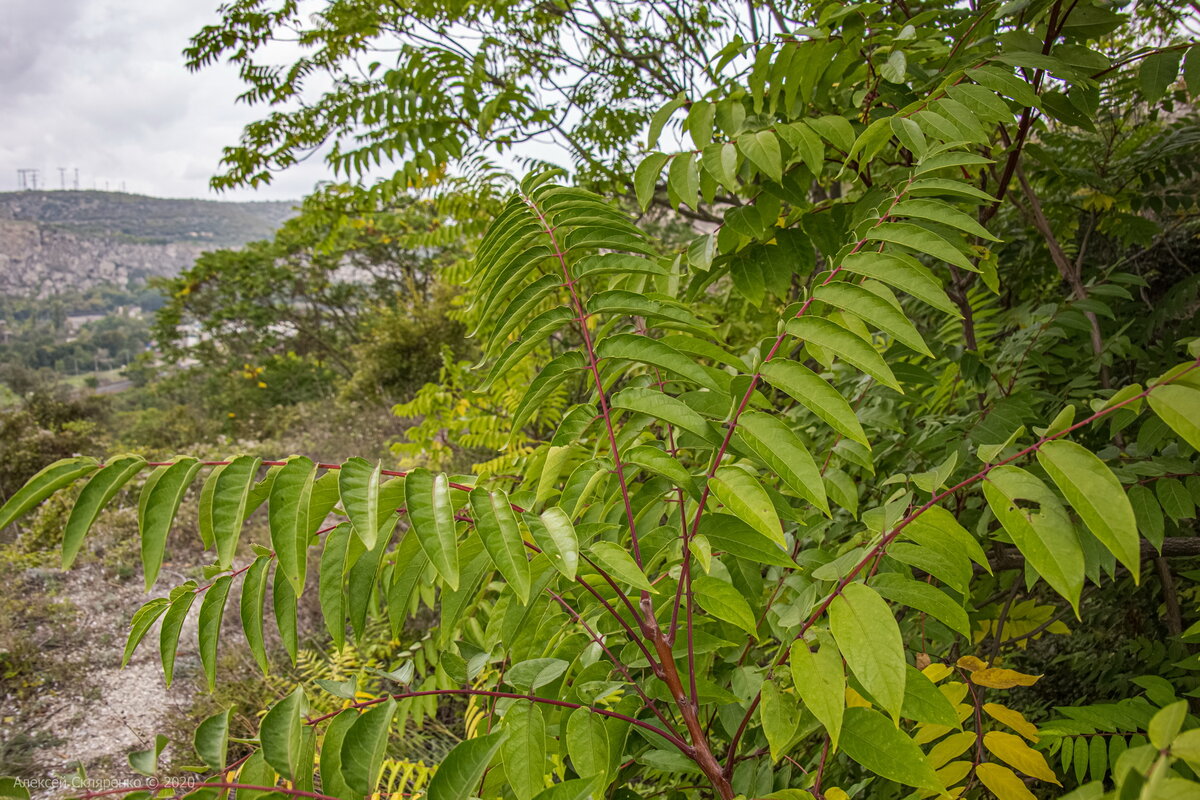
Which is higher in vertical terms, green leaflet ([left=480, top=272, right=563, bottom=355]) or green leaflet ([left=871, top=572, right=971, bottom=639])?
green leaflet ([left=480, top=272, right=563, bottom=355])

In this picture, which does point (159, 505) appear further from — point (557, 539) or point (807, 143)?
point (807, 143)

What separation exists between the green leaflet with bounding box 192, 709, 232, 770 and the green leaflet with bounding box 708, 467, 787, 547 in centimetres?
58

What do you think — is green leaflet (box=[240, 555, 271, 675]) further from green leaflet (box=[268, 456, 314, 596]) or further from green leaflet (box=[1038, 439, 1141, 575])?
green leaflet (box=[1038, 439, 1141, 575])

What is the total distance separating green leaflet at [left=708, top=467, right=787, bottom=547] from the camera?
27.7 inches

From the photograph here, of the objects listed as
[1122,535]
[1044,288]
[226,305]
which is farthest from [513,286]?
[226,305]

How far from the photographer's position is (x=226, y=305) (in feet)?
42.9

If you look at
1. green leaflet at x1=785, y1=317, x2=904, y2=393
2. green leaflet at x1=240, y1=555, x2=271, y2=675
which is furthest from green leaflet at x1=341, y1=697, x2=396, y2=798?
green leaflet at x1=785, y1=317, x2=904, y2=393

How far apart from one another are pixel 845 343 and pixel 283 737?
76cm

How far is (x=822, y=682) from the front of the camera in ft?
2.06

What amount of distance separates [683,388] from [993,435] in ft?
2.24

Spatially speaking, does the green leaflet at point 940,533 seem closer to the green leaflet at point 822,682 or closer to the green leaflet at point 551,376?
the green leaflet at point 822,682

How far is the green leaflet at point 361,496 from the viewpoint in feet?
2.19

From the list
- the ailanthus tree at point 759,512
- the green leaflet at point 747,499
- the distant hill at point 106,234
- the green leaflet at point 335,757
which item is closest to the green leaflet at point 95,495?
the ailanthus tree at point 759,512

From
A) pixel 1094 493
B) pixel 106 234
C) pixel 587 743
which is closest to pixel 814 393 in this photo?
pixel 1094 493
